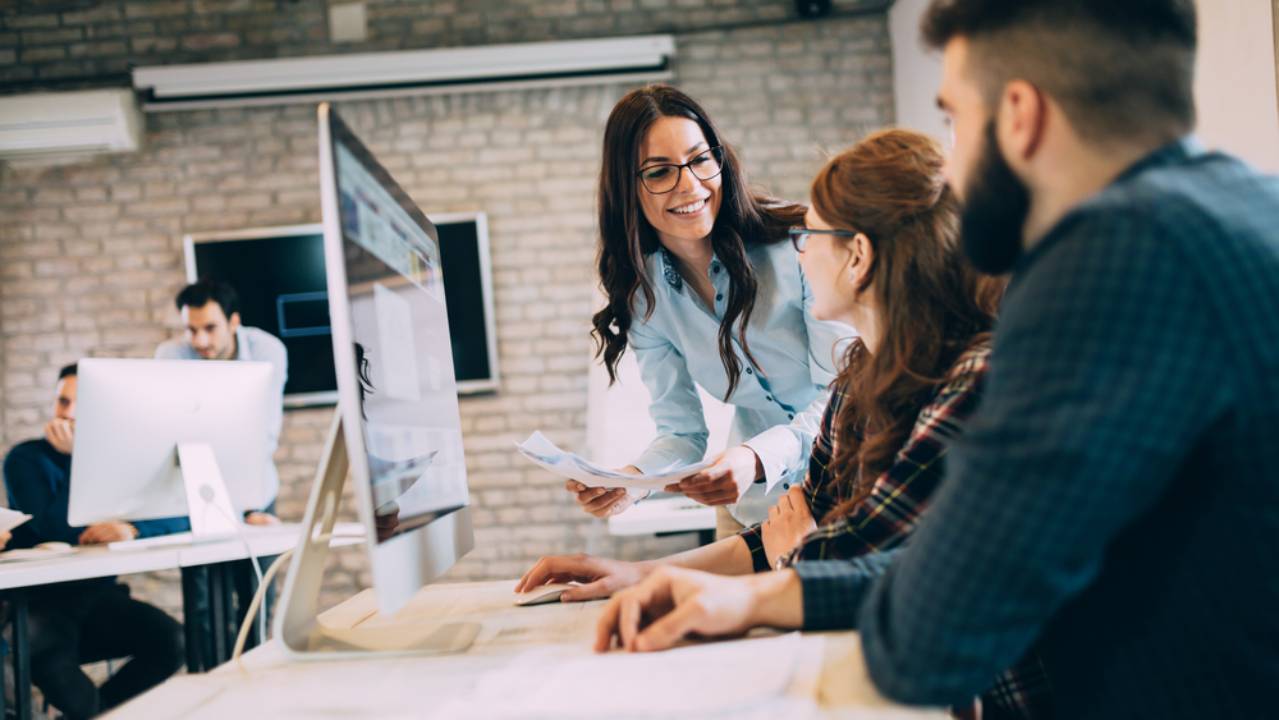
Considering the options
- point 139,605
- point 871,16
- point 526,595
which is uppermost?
point 871,16

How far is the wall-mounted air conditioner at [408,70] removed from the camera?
412 centimetres

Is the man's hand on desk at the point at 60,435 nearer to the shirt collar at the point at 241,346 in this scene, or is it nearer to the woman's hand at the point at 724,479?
the shirt collar at the point at 241,346

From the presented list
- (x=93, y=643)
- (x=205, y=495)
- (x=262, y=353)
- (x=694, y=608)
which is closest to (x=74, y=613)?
(x=93, y=643)

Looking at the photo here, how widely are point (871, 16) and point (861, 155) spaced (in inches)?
139

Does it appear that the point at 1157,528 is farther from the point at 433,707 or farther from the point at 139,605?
the point at 139,605

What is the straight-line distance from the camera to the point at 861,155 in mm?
1214

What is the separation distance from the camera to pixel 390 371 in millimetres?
1020

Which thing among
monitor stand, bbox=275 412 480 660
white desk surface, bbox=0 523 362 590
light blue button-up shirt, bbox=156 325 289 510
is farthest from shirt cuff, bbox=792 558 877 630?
light blue button-up shirt, bbox=156 325 289 510

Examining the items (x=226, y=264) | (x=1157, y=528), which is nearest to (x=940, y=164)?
(x=1157, y=528)

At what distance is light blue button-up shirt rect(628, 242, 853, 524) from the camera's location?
6.22 ft

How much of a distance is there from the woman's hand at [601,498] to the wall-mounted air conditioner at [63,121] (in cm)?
368

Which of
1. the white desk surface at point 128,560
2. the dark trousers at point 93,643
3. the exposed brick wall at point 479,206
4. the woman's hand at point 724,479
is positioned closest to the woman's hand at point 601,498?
the woman's hand at point 724,479

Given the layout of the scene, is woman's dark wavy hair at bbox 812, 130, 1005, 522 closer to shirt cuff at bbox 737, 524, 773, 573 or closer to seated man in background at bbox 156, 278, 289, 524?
shirt cuff at bbox 737, 524, 773, 573

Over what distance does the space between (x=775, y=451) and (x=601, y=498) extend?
352mm
